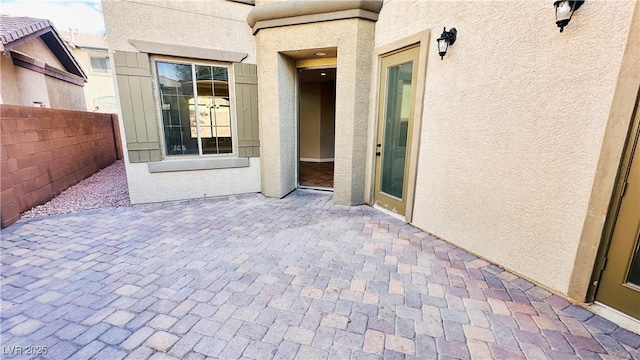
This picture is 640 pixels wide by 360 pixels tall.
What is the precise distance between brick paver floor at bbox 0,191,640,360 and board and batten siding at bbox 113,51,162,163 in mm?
1389

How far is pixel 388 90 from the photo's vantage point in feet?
13.5

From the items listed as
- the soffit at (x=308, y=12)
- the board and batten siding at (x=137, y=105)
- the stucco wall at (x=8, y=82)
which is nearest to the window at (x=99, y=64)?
the stucco wall at (x=8, y=82)

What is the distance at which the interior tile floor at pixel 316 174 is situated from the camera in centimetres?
601

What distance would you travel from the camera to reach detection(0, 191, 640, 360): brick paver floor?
1.73 m

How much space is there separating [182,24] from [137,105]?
1.50m

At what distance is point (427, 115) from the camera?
3430 mm

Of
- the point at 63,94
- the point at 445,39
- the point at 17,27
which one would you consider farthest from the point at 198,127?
the point at 63,94

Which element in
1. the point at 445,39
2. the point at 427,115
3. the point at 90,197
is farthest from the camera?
the point at 90,197

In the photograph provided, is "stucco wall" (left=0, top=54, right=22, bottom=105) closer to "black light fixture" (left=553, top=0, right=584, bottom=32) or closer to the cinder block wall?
the cinder block wall

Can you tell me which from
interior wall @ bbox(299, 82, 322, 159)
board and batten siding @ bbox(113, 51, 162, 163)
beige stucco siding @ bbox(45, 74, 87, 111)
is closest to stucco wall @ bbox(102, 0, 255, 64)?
board and batten siding @ bbox(113, 51, 162, 163)

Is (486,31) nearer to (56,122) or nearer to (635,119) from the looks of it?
(635,119)

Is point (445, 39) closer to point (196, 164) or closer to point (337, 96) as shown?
point (337, 96)

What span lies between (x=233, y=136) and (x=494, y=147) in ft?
13.9

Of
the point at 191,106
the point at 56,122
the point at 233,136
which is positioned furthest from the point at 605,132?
the point at 56,122
